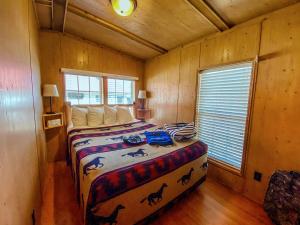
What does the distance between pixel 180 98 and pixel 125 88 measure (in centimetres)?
161

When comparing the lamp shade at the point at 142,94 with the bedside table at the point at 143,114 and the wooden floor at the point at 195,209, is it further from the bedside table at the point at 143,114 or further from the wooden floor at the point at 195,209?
the wooden floor at the point at 195,209

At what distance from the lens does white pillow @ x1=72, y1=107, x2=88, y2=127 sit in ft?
8.80

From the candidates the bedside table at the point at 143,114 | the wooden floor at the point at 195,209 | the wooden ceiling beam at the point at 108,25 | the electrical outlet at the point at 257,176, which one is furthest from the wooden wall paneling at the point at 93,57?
the electrical outlet at the point at 257,176

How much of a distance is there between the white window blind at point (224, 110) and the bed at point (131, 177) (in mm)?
535

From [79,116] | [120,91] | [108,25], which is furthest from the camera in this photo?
[120,91]

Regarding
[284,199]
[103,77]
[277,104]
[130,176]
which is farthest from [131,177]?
[103,77]

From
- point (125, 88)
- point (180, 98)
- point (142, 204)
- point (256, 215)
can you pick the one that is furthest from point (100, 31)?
point (256, 215)

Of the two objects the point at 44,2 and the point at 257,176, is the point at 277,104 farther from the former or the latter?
the point at 44,2

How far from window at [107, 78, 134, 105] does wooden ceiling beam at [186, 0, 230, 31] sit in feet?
7.81

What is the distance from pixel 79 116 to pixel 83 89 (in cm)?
73

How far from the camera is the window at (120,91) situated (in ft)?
11.4

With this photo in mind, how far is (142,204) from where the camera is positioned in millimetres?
1269

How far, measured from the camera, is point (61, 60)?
9.02 feet

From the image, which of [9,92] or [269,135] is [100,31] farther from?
[269,135]
